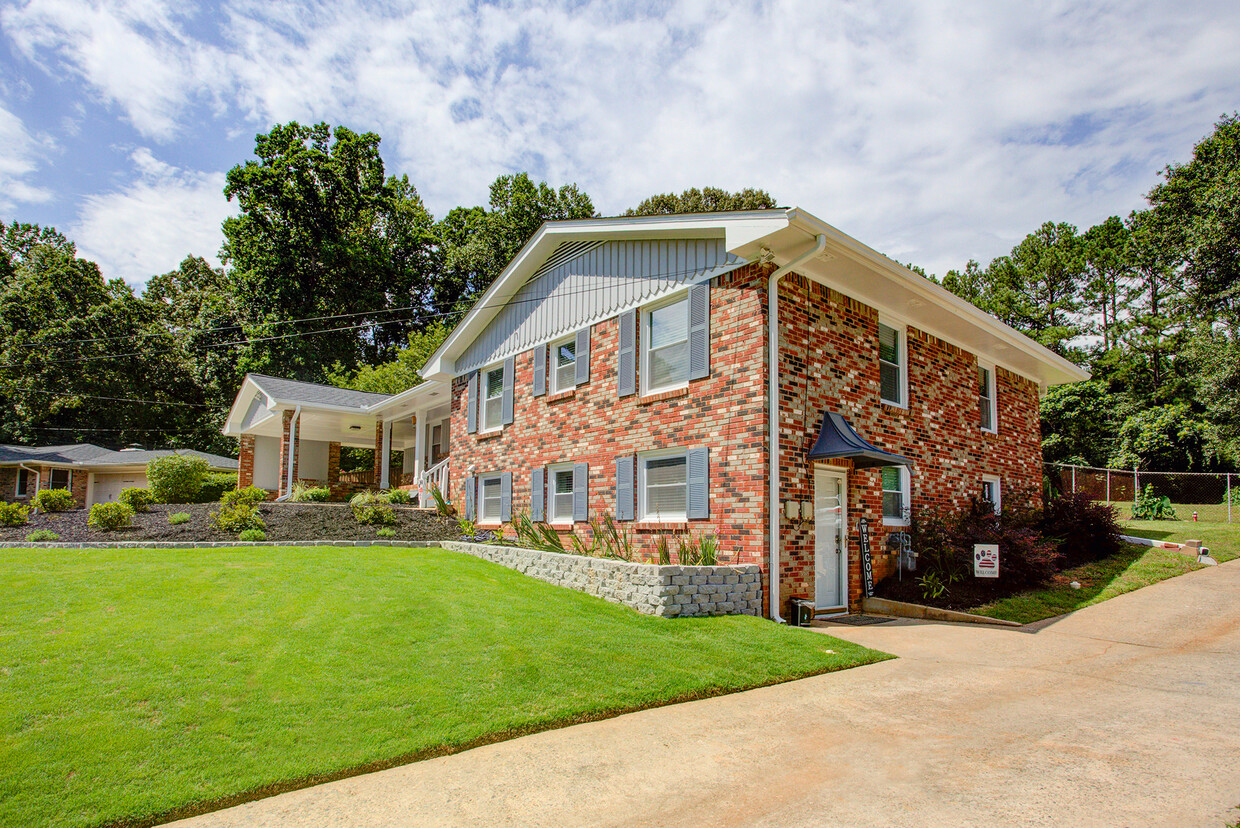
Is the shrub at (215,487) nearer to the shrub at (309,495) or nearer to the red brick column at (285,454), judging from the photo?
the red brick column at (285,454)

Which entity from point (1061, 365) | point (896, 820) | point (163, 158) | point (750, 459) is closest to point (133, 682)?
point (896, 820)

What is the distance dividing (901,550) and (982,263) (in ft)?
110

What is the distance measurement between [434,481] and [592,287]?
8.32 meters

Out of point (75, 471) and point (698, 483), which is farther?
point (75, 471)

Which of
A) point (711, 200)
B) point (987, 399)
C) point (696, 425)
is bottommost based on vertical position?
point (696, 425)

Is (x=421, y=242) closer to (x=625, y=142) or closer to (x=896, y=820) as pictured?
(x=625, y=142)

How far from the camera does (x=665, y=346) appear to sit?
435 inches

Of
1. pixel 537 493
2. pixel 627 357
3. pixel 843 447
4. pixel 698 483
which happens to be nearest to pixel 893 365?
pixel 843 447

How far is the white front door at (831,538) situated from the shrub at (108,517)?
39.3 ft

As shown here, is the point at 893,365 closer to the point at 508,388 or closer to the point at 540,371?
the point at 540,371

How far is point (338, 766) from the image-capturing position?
4277 mm

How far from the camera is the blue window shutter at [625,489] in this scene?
10945 mm

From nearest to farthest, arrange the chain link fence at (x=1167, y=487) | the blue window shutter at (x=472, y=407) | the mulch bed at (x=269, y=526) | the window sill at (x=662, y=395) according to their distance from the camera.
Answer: the window sill at (x=662, y=395), the mulch bed at (x=269, y=526), the blue window shutter at (x=472, y=407), the chain link fence at (x=1167, y=487)

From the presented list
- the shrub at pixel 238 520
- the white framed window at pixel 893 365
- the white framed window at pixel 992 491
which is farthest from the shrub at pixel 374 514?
the white framed window at pixel 992 491
